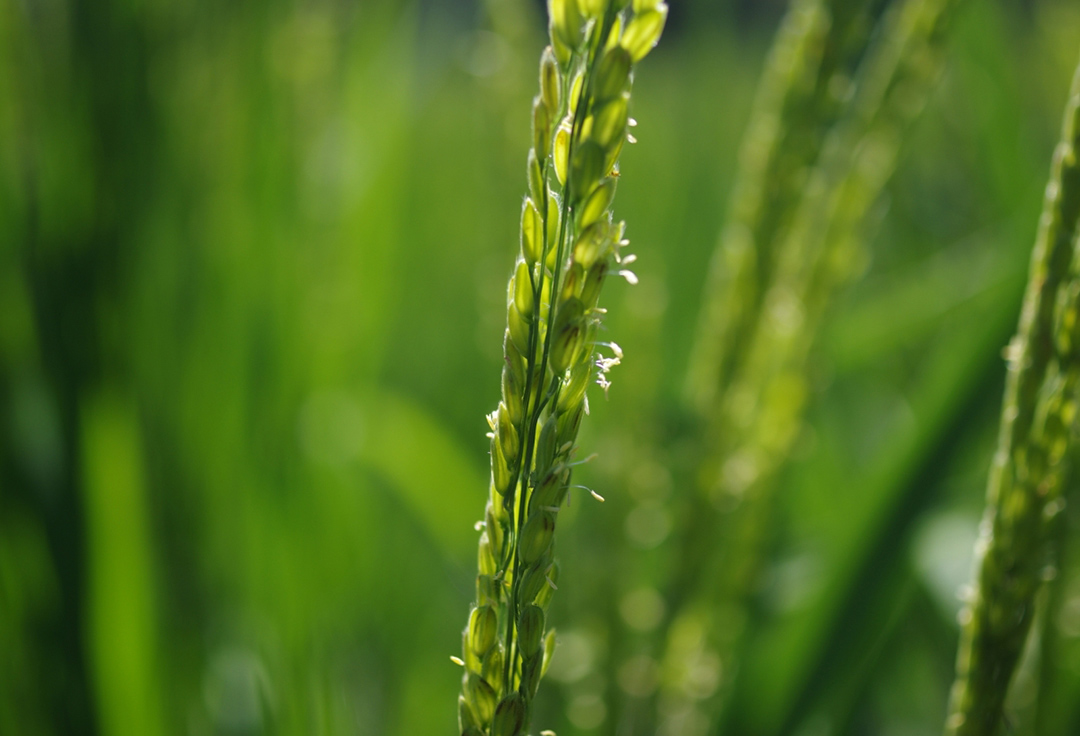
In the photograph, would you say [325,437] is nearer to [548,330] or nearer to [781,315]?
[781,315]

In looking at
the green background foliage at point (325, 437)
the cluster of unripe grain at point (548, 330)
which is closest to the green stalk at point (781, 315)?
the green background foliage at point (325, 437)

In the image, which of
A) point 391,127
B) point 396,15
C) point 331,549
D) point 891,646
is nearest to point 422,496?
point 331,549

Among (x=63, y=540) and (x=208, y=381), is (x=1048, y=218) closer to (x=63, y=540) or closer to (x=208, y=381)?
(x=63, y=540)

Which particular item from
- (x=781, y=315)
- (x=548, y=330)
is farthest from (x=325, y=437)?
(x=548, y=330)

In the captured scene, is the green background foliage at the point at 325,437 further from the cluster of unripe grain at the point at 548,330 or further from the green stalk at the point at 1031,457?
the cluster of unripe grain at the point at 548,330

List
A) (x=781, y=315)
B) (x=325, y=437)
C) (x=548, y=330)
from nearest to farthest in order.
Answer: (x=548, y=330) < (x=781, y=315) < (x=325, y=437)
